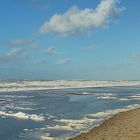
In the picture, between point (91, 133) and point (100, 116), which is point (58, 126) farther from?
point (100, 116)

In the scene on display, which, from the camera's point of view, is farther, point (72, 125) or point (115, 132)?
point (72, 125)

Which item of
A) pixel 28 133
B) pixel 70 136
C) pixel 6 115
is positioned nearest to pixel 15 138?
pixel 28 133

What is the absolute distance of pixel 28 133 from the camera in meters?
25.5

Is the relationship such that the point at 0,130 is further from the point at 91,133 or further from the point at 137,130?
the point at 137,130

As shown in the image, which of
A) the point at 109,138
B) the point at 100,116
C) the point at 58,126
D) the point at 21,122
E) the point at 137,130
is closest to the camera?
the point at 109,138

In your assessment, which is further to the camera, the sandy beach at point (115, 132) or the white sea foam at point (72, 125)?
the white sea foam at point (72, 125)

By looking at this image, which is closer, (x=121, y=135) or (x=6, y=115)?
(x=121, y=135)

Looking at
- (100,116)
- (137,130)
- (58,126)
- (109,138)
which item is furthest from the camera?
(100,116)

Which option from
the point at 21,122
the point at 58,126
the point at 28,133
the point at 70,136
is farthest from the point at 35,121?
the point at 70,136

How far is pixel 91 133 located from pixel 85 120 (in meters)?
7.66

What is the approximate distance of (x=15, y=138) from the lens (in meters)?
23.9

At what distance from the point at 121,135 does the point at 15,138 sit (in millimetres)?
6797

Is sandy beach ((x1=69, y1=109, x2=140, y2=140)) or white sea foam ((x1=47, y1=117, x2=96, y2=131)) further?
white sea foam ((x1=47, y1=117, x2=96, y2=131))

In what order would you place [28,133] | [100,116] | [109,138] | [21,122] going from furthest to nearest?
1. [100,116]
2. [21,122]
3. [28,133]
4. [109,138]
